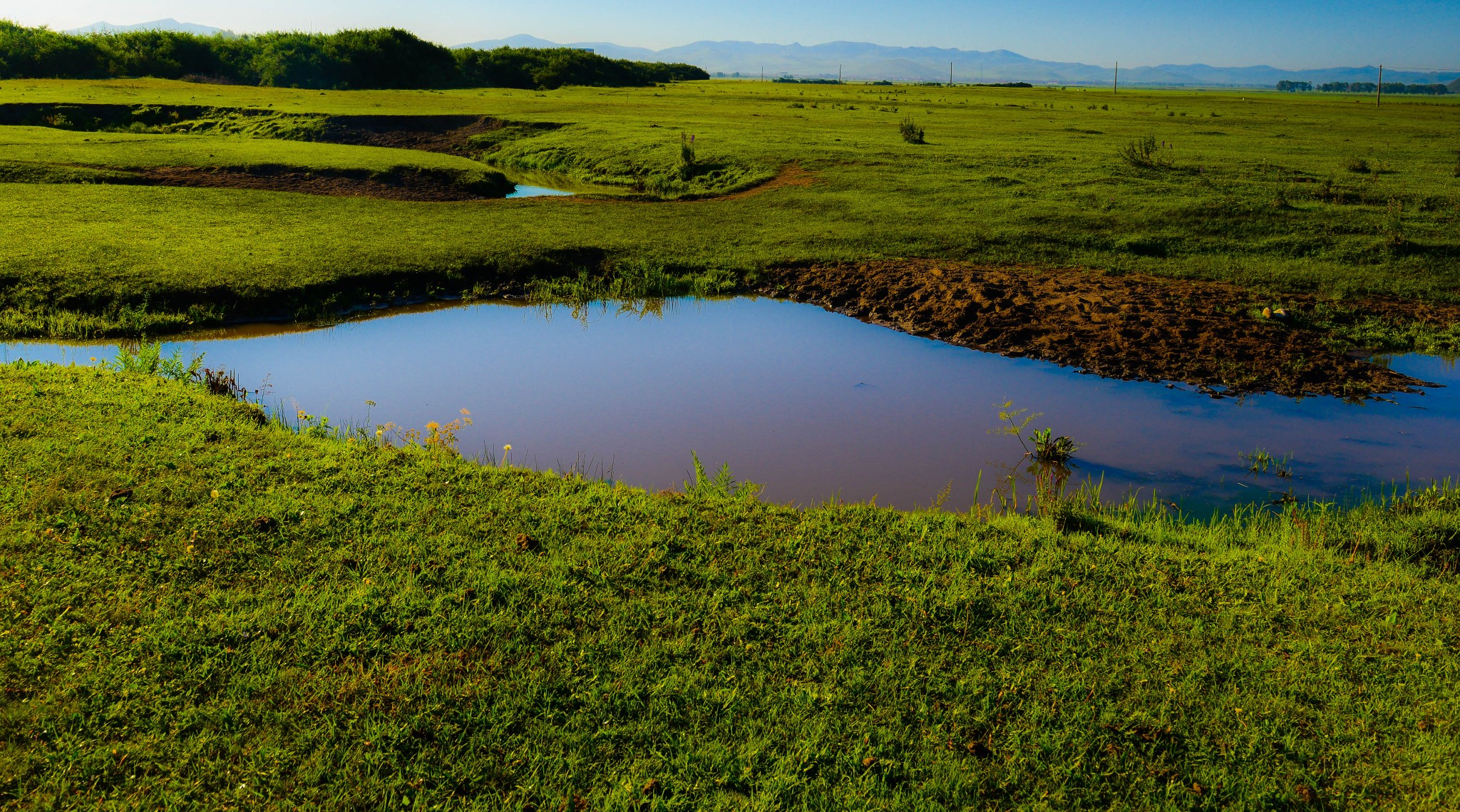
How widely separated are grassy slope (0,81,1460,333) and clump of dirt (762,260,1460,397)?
1.27m

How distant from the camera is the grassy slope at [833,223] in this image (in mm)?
15148

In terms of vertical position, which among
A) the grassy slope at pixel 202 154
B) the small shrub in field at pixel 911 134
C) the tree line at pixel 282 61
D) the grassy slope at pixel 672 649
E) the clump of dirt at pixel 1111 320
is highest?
the tree line at pixel 282 61

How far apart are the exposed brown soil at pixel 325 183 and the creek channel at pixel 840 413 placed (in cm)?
1309

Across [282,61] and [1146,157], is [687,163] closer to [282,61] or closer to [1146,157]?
[1146,157]

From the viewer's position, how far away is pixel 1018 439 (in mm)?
9750

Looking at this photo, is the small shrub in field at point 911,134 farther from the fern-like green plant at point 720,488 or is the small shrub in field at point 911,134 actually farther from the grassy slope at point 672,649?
the grassy slope at point 672,649

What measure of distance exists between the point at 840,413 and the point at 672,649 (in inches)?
234

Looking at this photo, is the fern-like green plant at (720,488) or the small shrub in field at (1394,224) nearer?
the fern-like green plant at (720,488)

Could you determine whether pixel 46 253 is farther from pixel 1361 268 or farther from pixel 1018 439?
pixel 1361 268

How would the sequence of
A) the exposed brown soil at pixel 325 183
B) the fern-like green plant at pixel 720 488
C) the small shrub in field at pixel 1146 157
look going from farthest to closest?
the small shrub in field at pixel 1146 157 → the exposed brown soil at pixel 325 183 → the fern-like green plant at pixel 720 488

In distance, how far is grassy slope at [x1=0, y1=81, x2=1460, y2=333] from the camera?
49.7 feet

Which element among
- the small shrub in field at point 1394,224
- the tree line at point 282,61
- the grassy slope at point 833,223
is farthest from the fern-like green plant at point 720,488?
the tree line at point 282,61

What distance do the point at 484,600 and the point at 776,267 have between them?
12.6 m

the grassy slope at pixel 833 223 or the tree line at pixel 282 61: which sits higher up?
the tree line at pixel 282 61
